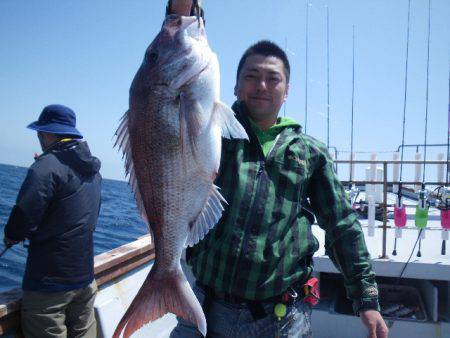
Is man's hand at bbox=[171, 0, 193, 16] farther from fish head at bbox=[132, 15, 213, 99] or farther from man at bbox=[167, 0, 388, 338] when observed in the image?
fish head at bbox=[132, 15, 213, 99]

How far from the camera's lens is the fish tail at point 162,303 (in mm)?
1645

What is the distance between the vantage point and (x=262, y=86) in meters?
2.08

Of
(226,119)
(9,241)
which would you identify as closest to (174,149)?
(226,119)

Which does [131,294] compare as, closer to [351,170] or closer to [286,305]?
[286,305]

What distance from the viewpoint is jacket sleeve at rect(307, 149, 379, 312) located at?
2.08 meters

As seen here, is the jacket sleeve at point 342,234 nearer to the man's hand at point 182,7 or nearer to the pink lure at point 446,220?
the man's hand at point 182,7

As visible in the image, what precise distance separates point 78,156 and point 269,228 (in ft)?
7.42

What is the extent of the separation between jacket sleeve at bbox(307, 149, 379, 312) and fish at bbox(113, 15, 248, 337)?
2.54 feet

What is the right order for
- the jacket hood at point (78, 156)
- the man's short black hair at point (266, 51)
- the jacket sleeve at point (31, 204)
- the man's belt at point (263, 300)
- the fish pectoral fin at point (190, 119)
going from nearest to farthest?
the fish pectoral fin at point (190, 119), the man's belt at point (263, 300), the man's short black hair at point (266, 51), the jacket sleeve at point (31, 204), the jacket hood at point (78, 156)

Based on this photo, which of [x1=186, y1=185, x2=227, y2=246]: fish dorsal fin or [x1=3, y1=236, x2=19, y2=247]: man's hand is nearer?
[x1=186, y1=185, x2=227, y2=246]: fish dorsal fin

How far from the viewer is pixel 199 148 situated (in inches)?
63.7

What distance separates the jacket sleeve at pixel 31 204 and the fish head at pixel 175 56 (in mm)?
1872

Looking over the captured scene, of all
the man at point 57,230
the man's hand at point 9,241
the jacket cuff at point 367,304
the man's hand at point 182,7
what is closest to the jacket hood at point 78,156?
the man at point 57,230

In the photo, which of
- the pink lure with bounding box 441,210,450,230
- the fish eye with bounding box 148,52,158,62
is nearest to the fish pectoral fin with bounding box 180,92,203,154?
the fish eye with bounding box 148,52,158,62
